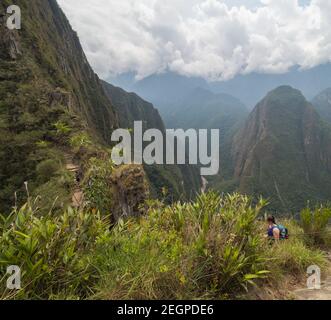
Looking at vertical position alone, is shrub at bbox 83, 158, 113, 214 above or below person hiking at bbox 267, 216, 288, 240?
above

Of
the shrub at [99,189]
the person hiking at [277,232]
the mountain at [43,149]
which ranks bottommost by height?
the person hiking at [277,232]

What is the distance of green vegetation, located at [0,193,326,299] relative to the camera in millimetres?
3572

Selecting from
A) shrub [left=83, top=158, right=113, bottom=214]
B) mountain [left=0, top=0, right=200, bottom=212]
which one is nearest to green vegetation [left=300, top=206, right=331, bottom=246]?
mountain [left=0, top=0, right=200, bottom=212]

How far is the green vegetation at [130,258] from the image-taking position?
11.7 ft

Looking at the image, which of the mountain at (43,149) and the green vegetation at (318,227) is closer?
the green vegetation at (318,227)

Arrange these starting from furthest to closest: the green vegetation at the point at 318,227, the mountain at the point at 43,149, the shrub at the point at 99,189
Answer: the mountain at the point at 43,149 → the shrub at the point at 99,189 → the green vegetation at the point at 318,227

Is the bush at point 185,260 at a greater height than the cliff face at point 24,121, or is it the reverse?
the cliff face at point 24,121

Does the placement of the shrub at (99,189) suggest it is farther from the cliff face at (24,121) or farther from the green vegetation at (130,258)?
the cliff face at (24,121)

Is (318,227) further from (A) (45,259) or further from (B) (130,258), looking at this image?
(A) (45,259)

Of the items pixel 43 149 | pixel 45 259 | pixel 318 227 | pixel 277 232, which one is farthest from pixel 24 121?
pixel 45 259

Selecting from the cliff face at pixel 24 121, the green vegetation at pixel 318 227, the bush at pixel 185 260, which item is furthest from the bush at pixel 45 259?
the cliff face at pixel 24 121

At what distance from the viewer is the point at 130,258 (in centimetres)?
402

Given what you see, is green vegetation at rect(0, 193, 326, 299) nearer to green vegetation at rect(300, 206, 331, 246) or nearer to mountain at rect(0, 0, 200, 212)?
mountain at rect(0, 0, 200, 212)
